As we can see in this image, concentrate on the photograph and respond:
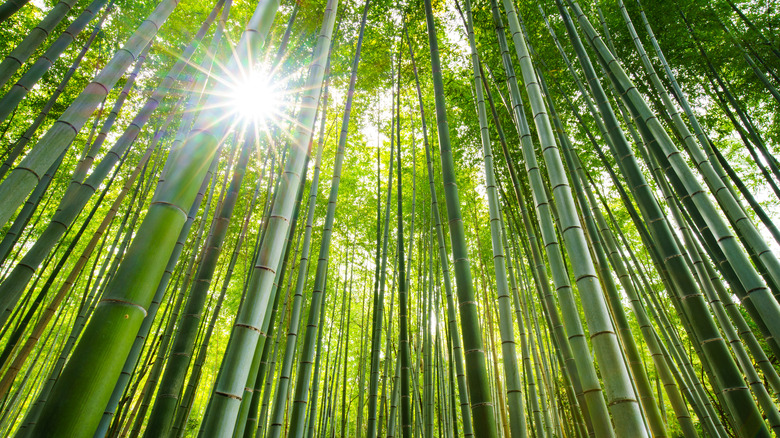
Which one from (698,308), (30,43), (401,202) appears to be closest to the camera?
(698,308)

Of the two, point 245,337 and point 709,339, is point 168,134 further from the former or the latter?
point 709,339

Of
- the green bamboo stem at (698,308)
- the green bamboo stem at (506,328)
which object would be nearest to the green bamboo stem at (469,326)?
the green bamboo stem at (506,328)

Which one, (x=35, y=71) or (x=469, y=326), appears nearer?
(x=469, y=326)

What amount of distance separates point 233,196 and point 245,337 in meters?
1.13

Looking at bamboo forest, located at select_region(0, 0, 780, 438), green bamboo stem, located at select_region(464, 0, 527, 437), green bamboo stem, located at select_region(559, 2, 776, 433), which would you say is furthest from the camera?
green bamboo stem, located at select_region(464, 0, 527, 437)

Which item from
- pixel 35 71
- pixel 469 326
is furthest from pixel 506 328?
pixel 35 71

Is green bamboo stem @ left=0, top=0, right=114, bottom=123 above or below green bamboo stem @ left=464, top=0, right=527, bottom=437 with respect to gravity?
above

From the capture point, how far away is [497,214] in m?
1.74

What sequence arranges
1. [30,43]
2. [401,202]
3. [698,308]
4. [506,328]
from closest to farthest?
[698,308], [506,328], [30,43], [401,202]

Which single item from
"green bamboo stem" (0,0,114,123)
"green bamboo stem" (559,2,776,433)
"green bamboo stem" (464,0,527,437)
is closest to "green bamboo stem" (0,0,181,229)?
"green bamboo stem" (0,0,114,123)

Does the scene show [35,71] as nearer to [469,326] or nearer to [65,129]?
[65,129]

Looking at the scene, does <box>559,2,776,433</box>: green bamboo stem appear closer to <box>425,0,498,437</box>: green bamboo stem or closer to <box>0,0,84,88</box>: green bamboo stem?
<box>425,0,498,437</box>: green bamboo stem

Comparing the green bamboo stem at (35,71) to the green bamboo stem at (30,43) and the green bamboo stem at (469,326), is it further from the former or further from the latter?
the green bamboo stem at (469,326)

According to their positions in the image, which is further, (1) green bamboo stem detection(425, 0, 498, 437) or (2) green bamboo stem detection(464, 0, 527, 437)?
(2) green bamboo stem detection(464, 0, 527, 437)
